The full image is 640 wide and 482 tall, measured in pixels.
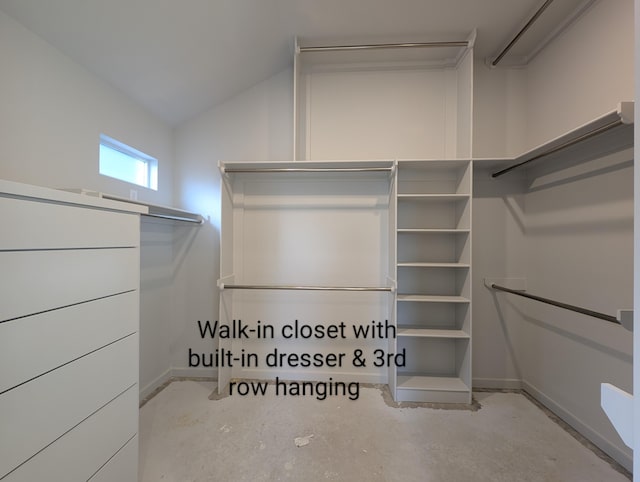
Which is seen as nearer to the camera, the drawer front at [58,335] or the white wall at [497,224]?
the drawer front at [58,335]

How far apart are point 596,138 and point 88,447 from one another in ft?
10.4

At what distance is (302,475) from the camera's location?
1.49m

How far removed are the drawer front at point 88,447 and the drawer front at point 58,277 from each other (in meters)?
0.48

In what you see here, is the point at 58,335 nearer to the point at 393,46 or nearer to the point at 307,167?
the point at 307,167

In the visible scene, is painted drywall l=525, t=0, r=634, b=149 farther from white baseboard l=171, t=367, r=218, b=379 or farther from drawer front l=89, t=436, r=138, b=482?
white baseboard l=171, t=367, r=218, b=379

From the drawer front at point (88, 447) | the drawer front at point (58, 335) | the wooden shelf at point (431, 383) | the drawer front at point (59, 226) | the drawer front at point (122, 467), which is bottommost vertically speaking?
the wooden shelf at point (431, 383)

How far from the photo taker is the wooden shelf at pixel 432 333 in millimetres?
2099

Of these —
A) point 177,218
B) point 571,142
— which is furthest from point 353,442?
point 571,142

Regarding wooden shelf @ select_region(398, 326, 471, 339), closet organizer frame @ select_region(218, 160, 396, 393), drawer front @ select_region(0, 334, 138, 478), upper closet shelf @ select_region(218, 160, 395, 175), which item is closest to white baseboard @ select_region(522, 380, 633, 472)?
wooden shelf @ select_region(398, 326, 471, 339)

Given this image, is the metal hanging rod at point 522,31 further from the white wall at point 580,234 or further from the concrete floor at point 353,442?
the concrete floor at point 353,442

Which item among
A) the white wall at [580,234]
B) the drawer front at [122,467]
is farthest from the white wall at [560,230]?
the drawer front at [122,467]

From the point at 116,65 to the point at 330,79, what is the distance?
1661 mm

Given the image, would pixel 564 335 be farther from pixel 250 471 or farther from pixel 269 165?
pixel 269 165

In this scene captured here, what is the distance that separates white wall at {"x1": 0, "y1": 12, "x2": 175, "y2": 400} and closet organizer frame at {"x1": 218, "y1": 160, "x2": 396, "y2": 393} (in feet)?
2.04
